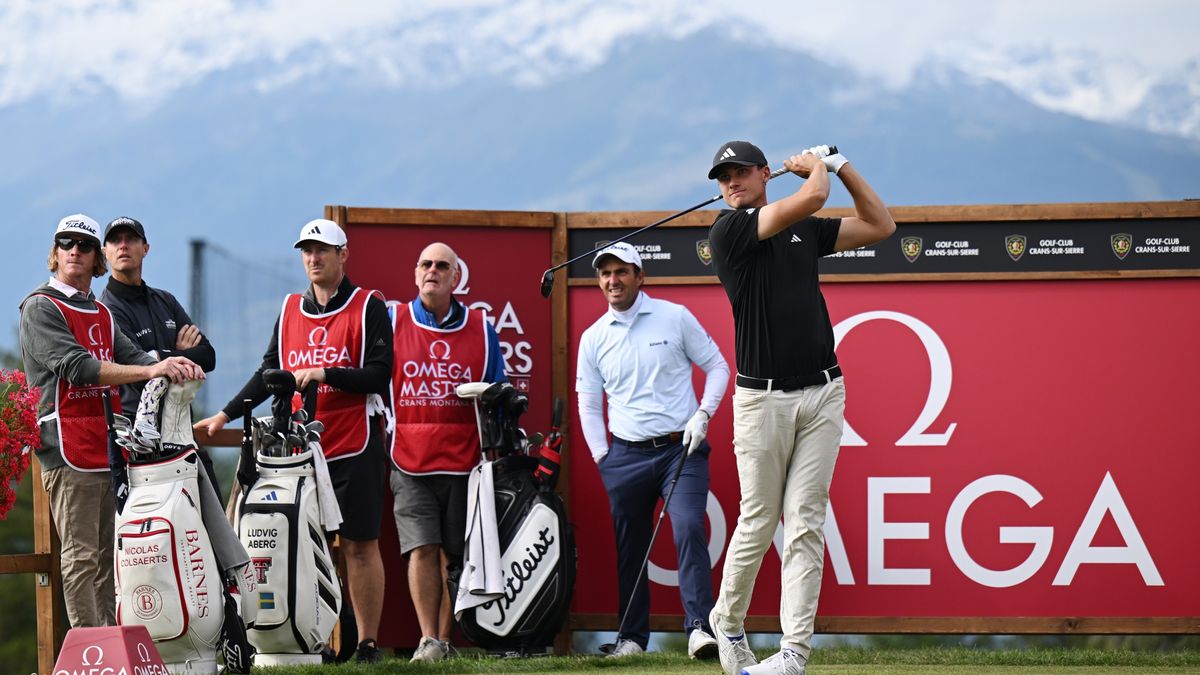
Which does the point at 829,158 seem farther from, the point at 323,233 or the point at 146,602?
the point at 146,602

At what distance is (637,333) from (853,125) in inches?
6338

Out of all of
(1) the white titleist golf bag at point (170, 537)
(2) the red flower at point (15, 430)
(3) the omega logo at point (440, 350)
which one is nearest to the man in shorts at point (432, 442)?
(3) the omega logo at point (440, 350)

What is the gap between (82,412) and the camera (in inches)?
234

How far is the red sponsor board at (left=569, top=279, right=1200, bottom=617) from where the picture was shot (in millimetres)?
7246

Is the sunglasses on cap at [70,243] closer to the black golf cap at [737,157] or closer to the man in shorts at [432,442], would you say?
the man in shorts at [432,442]

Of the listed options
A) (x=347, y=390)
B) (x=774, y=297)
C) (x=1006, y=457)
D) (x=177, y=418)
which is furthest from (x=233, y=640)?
(x=1006, y=457)

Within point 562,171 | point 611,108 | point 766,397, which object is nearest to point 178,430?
point 766,397

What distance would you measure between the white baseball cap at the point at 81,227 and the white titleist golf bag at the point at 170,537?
0.80 meters

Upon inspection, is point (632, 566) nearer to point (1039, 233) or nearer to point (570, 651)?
point (570, 651)

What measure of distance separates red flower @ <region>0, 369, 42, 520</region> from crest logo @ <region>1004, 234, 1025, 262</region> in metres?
4.47

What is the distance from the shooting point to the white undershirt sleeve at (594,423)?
718 cm

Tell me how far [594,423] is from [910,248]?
1789 mm

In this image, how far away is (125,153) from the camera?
7234 inches

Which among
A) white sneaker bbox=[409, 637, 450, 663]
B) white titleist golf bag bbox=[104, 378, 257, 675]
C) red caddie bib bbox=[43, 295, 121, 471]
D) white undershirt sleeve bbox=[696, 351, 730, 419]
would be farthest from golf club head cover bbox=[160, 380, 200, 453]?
white undershirt sleeve bbox=[696, 351, 730, 419]
